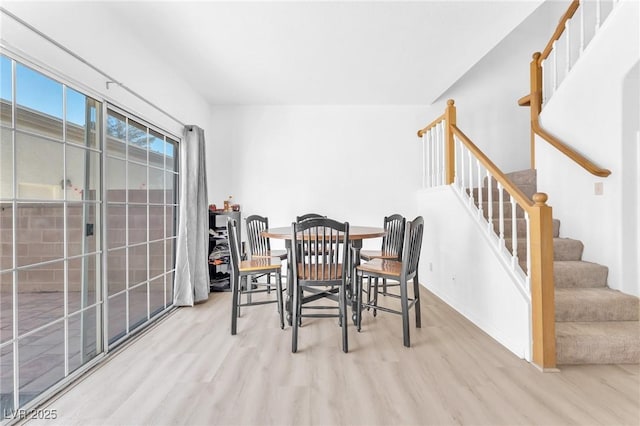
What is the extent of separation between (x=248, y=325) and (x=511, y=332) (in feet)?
7.63

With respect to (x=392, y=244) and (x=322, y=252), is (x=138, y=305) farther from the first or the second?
(x=392, y=244)

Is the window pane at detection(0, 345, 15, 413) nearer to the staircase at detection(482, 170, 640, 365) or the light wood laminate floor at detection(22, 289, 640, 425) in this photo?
the light wood laminate floor at detection(22, 289, 640, 425)

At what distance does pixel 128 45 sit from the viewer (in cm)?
257

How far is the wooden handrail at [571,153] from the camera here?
8.56ft

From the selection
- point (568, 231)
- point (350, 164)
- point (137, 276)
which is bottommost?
point (137, 276)

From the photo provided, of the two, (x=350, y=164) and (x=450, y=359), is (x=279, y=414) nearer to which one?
(x=450, y=359)

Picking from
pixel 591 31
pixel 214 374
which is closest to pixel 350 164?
pixel 214 374

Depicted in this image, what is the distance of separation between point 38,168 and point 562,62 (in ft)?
19.9

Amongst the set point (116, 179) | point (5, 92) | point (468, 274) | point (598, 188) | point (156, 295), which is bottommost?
point (156, 295)

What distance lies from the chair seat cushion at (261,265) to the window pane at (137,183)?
1.23m

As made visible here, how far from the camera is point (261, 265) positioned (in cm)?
282

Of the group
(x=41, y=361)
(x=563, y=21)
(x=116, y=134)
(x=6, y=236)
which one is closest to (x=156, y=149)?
(x=116, y=134)

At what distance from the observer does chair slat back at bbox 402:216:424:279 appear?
243cm

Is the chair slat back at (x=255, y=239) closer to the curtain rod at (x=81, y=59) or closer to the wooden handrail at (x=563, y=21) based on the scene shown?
the curtain rod at (x=81, y=59)
